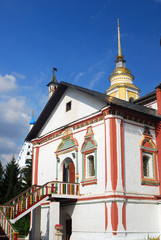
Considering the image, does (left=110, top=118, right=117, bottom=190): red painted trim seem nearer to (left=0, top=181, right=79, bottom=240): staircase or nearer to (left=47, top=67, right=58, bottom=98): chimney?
(left=0, top=181, right=79, bottom=240): staircase

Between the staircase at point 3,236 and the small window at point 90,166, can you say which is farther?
the small window at point 90,166

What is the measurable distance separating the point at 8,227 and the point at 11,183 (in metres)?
23.1

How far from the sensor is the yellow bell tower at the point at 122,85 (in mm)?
34781

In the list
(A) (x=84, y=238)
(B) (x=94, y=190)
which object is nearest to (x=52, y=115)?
(B) (x=94, y=190)

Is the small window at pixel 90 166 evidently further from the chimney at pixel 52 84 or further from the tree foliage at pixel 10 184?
the chimney at pixel 52 84

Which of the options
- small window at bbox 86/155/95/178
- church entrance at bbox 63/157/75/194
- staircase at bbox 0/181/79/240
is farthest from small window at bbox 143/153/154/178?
church entrance at bbox 63/157/75/194

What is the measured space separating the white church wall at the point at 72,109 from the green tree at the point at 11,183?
50.8 feet

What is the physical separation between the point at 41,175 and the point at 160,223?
9038 mm

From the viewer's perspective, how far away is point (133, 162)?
655 inches

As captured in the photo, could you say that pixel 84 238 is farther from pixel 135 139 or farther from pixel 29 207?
pixel 135 139

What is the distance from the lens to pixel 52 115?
22.0m

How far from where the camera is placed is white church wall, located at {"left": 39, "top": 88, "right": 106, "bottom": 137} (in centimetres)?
1822

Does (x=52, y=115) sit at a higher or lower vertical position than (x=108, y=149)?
higher

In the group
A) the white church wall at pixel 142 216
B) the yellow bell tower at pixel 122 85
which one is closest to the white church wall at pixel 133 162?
the white church wall at pixel 142 216
